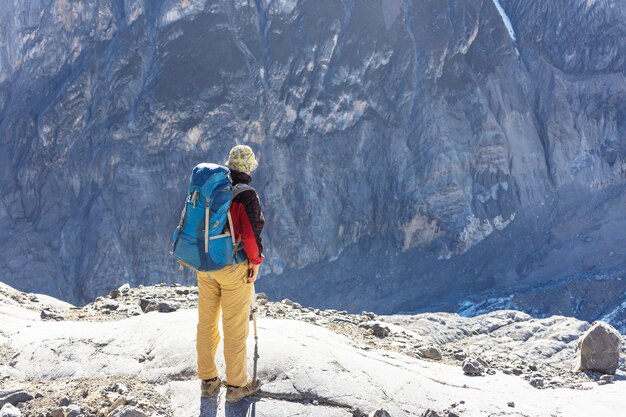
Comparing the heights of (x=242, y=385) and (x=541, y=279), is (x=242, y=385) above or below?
above

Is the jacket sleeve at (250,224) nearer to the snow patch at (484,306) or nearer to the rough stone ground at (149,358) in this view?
the rough stone ground at (149,358)

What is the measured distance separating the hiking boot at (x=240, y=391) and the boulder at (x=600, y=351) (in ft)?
11.9

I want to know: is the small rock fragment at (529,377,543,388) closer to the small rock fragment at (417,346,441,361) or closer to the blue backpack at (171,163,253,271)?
the small rock fragment at (417,346,441,361)

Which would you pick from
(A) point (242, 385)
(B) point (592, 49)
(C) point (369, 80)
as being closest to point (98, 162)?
(C) point (369, 80)

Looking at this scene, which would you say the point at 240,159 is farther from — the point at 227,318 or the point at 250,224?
the point at 227,318

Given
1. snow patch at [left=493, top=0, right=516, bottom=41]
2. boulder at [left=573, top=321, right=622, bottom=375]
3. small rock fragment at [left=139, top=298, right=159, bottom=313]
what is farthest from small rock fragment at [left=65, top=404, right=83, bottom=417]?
snow patch at [left=493, top=0, right=516, bottom=41]

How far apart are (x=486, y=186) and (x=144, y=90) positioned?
14715 mm

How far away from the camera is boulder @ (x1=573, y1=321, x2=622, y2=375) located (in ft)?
23.9

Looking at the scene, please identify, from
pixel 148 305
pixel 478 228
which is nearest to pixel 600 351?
pixel 148 305

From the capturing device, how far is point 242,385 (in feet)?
17.6

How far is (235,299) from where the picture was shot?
5.36 m

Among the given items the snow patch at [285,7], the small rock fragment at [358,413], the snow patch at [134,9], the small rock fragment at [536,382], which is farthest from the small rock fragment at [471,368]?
the snow patch at [134,9]

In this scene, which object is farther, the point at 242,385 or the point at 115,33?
the point at 115,33

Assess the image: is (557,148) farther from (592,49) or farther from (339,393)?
(339,393)
